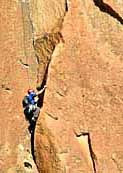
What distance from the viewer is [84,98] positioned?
65.5 feet

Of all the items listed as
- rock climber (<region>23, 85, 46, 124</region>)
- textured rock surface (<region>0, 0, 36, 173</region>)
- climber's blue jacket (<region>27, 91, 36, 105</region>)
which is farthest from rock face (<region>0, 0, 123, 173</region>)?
climber's blue jacket (<region>27, 91, 36, 105</region>)

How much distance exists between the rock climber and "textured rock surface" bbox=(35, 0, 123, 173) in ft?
0.84

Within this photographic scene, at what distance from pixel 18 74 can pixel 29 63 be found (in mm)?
487

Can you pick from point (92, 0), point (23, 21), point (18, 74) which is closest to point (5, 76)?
point (18, 74)

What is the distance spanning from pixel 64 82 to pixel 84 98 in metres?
0.72

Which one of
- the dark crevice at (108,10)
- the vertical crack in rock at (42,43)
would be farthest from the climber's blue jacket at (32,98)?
the dark crevice at (108,10)

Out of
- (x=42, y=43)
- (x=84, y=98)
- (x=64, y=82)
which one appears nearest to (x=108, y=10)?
(x=42, y=43)

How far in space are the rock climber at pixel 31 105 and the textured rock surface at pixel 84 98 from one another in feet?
0.84

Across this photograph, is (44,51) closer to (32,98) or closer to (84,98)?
(32,98)

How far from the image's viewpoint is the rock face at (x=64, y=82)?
64.4 ft

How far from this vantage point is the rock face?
19.6 m

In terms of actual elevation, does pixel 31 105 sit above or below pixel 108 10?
below

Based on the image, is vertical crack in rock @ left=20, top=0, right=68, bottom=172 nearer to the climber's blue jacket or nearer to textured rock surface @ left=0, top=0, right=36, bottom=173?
textured rock surface @ left=0, top=0, right=36, bottom=173

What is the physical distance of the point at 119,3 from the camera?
2039 cm
